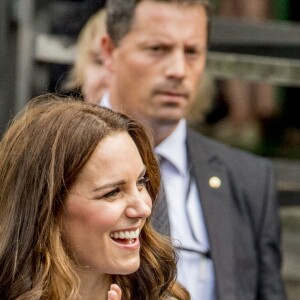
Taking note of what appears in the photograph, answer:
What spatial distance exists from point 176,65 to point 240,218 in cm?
66

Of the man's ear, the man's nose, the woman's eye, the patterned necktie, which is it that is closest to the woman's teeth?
the woman's eye

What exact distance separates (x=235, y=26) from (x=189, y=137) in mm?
2027

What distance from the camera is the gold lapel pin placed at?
5.23m

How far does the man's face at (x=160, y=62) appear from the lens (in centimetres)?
525

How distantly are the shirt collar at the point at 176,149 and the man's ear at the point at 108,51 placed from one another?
0.43 m

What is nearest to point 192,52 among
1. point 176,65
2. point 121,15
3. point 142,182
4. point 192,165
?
point 176,65

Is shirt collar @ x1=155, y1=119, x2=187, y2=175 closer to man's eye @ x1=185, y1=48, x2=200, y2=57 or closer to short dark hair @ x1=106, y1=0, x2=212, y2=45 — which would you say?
man's eye @ x1=185, y1=48, x2=200, y2=57

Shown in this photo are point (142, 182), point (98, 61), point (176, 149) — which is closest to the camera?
point (142, 182)

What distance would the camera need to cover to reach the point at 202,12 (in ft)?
17.8

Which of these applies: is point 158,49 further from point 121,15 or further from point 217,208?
point 217,208

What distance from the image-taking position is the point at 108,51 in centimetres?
550

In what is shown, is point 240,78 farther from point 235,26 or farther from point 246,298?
point 246,298

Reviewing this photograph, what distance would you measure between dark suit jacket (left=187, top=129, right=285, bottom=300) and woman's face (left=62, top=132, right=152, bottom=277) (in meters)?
1.13

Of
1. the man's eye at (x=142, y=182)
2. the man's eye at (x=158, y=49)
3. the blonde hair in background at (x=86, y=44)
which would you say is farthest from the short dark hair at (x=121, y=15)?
the man's eye at (x=142, y=182)
